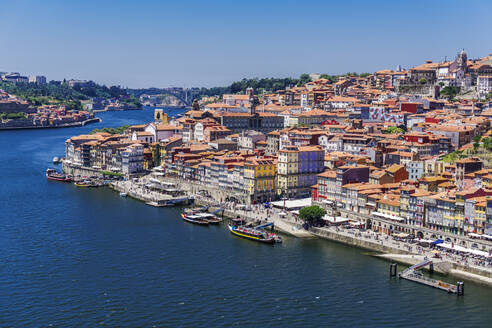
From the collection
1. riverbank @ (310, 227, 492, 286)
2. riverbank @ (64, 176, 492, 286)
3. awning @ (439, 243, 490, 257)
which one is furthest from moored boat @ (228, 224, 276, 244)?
awning @ (439, 243, 490, 257)

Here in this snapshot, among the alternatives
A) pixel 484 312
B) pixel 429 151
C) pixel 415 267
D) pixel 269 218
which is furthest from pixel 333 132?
pixel 484 312

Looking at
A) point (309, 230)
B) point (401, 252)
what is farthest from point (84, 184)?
point (401, 252)

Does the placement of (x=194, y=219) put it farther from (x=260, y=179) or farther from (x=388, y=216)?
(x=388, y=216)

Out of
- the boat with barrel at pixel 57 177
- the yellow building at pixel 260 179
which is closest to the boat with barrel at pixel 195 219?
the yellow building at pixel 260 179

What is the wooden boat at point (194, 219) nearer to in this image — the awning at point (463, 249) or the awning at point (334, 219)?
the awning at point (334, 219)

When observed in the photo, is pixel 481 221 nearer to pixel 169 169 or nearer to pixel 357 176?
pixel 357 176

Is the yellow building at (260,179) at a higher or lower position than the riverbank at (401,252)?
higher

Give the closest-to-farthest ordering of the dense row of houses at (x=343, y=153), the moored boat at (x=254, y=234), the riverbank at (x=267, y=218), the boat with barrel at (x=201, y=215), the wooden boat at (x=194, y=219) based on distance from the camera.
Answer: the moored boat at (x=254, y=234) → the dense row of houses at (x=343, y=153) → the riverbank at (x=267, y=218) → the wooden boat at (x=194, y=219) → the boat with barrel at (x=201, y=215)
